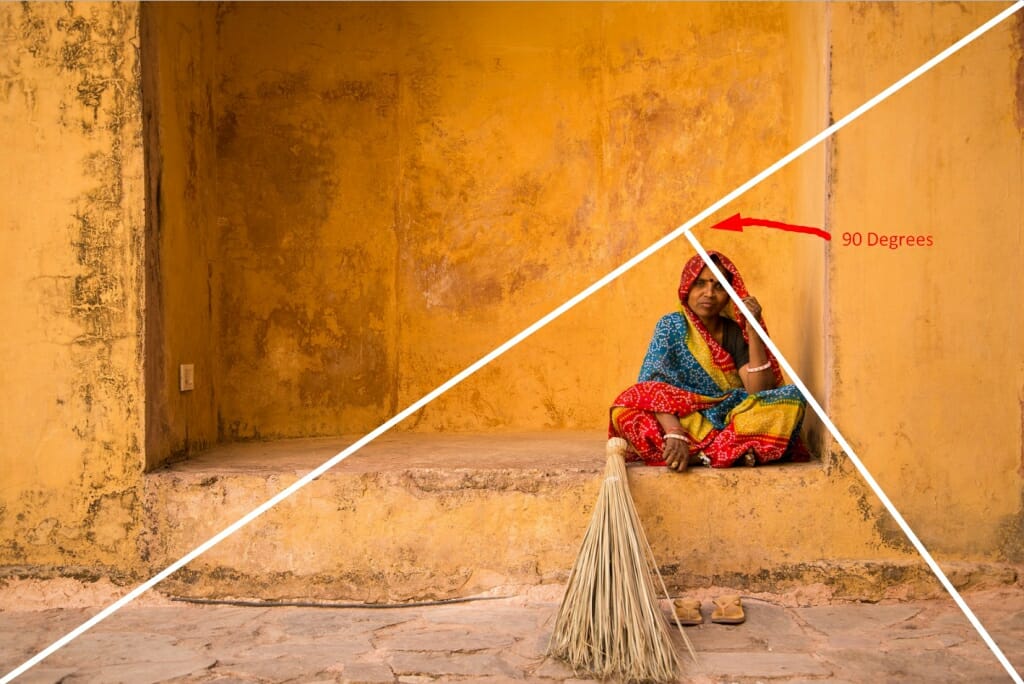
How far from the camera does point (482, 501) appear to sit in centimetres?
340

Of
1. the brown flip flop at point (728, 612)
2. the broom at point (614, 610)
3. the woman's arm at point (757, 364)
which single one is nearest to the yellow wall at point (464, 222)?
the woman's arm at point (757, 364)

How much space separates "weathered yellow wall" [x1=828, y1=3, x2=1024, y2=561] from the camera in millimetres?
3365

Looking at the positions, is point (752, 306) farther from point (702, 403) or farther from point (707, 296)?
point (702, 403)

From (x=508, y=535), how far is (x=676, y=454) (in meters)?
0.69

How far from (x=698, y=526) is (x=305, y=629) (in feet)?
4.72

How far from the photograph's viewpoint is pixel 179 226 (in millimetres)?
3836

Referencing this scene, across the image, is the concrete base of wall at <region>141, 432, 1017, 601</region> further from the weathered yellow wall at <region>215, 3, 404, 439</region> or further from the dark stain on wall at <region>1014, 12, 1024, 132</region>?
the dark stain on wall at <region>1014, 12, 1024, 132</region>

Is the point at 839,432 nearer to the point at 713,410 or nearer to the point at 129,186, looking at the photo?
the point at 713,410

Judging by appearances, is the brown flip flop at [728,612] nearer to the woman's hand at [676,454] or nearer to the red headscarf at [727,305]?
the woman's hand at [676,454]

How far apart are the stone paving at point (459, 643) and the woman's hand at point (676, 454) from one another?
0.48 metres

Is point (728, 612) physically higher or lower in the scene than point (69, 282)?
lower

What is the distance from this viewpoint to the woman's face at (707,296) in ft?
12.0

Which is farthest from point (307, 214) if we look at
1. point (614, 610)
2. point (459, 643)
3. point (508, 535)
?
point (614, 610)

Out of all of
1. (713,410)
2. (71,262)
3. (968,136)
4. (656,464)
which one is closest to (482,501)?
(656,464)
